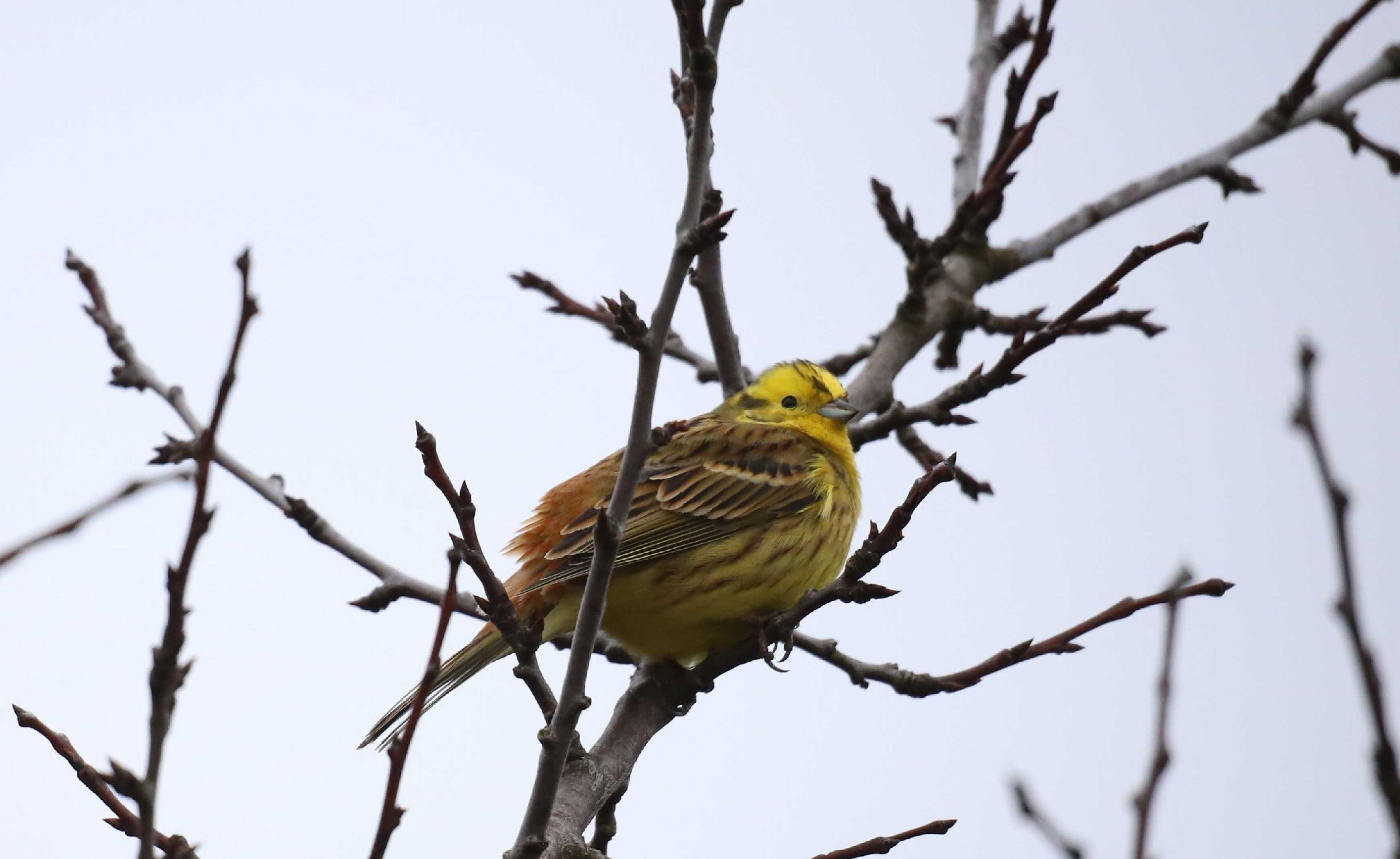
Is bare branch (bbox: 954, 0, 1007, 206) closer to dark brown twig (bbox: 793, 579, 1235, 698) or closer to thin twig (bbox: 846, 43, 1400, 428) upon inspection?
thin twig (bbox: 846, 43, 1400, 428)

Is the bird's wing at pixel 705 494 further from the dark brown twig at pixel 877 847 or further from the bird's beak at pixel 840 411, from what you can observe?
the dark brown twig at pixel 877 847

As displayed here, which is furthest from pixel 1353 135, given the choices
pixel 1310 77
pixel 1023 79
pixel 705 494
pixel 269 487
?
pixel 269 487

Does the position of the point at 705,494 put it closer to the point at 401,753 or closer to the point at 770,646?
the point at 770,646

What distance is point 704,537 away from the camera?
5.26 m

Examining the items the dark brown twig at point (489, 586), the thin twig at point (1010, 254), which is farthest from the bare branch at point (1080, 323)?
the dark brown twig at point (489, 586)

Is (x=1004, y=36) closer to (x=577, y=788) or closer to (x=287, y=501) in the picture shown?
(x=287, y=501)

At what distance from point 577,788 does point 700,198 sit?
172cm

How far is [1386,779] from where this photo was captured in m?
1.45

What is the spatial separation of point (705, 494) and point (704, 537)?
11.0 inches

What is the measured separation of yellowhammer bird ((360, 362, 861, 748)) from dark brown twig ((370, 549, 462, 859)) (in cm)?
231

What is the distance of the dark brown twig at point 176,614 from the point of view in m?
1.78

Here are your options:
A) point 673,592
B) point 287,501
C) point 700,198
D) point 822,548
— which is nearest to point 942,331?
point 822,548

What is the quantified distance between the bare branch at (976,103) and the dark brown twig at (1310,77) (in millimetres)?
1262

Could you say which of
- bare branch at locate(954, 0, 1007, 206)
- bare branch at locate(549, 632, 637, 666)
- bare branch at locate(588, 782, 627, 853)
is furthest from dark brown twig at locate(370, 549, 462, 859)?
bare branch at locate(954, 0, 1007, 206)
